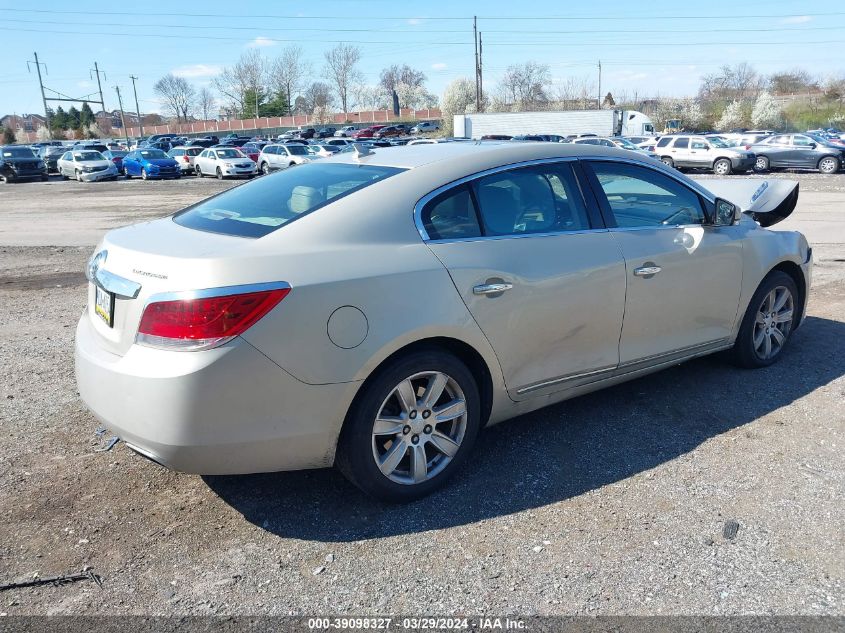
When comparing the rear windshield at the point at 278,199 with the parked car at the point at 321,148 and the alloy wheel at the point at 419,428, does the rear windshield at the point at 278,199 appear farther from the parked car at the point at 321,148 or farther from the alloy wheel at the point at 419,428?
the parked car at the point at 321,148

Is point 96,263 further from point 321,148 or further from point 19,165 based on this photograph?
point 19,165

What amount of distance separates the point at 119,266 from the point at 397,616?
75.0 inches

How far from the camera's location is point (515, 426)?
430cm

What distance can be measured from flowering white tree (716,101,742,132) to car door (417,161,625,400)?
67662 mm

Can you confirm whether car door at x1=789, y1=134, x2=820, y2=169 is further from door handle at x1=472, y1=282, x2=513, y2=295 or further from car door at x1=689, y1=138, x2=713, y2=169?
door handle at x1=472, y1=282, x2=513, y2=295

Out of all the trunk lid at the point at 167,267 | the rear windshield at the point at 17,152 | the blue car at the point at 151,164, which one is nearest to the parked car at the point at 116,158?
the blue car at the point at 151,164

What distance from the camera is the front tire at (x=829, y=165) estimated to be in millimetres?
28656

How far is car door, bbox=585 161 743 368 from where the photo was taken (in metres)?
4.09

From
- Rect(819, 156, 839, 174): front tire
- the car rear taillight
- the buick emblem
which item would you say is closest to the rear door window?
the car rear taillight

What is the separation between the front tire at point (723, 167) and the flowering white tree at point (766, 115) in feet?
125

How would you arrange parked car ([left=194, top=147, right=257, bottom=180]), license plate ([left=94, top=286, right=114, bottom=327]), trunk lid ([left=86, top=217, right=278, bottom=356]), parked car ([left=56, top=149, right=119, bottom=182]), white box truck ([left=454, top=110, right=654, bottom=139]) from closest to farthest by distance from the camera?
trunk lid ([left=86, top=217, right=278, bottom=356]), license plate ([left=94, top=286, right=114, bottom=327]), parked car ([left=194, top=147, right=257, bottom=180]), parked car ([left=56, top=149, right=119, bottom=182]), white box truck ([left=454, top=110, right=654, bottom=139])

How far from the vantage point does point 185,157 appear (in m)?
36.6

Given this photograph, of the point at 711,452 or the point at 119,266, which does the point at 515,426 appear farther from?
the point at 119,266

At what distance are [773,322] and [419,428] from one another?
122 inches
